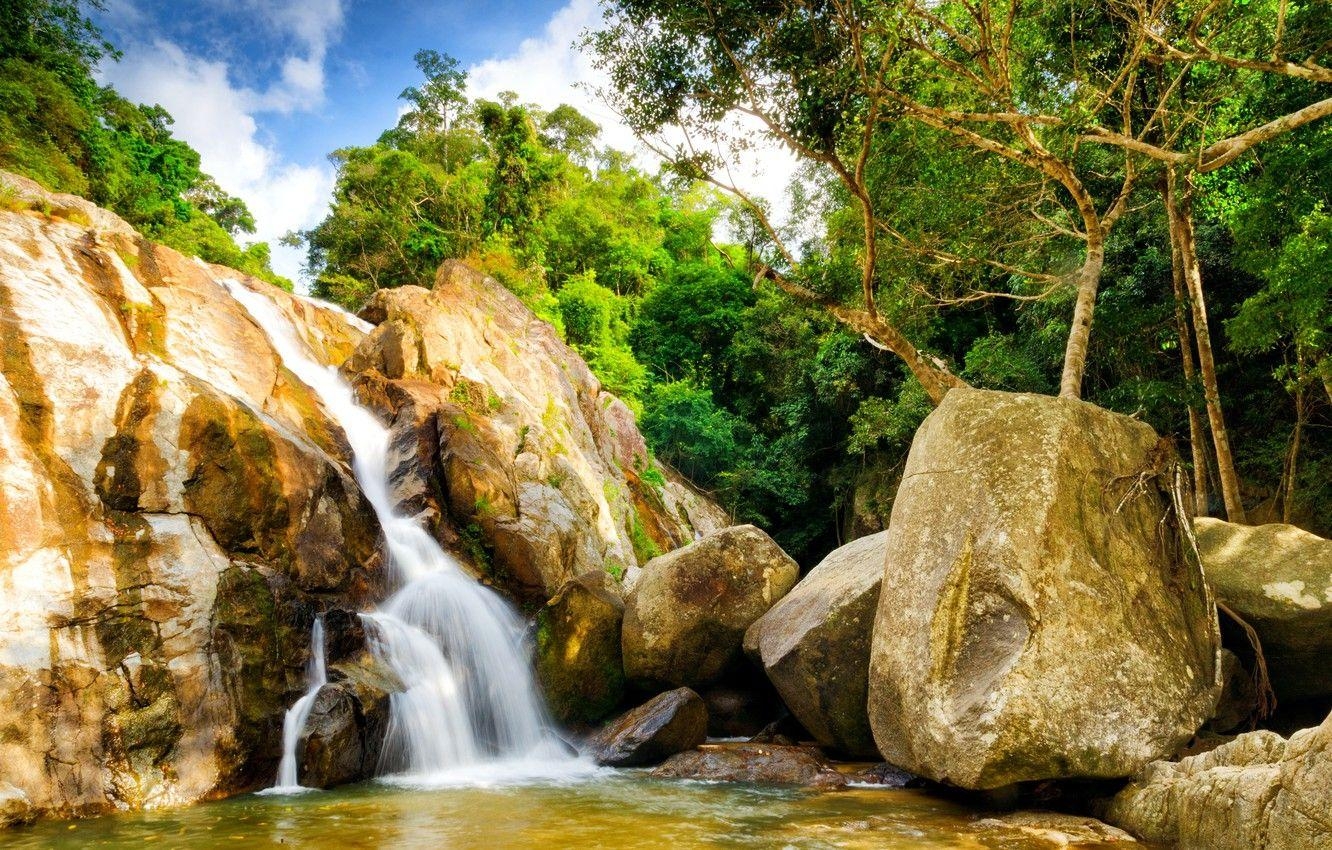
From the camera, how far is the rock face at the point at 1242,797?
4117 mm

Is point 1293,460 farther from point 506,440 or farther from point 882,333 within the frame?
point 506,440

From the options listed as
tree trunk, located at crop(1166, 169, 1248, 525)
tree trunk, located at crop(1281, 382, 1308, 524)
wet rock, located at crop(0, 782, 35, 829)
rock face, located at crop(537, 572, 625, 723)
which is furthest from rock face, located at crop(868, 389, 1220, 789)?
tree trunk, located at crop(1281, 382, 1308, 524)

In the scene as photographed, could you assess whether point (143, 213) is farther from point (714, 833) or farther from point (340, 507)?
point (714, 833)

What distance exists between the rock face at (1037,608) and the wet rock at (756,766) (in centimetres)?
142

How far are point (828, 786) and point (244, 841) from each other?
5.41 m

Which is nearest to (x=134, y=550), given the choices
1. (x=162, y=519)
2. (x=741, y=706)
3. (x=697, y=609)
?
(x=162, y=519)

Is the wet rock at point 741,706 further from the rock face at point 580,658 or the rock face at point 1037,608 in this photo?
the rock face at point 1037,608

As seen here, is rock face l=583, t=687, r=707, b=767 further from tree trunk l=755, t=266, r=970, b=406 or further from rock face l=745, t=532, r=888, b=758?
tree trunk l=755, t=266, r=970, b=406

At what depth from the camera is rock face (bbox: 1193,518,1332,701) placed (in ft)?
24.1

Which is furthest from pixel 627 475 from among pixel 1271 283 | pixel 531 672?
pixel 1271 283

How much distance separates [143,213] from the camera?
75.2 feet

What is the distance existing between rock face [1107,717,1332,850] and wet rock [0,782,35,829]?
28.8 feet

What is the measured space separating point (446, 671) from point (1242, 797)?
28.3ft

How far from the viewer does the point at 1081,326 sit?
873 cm
